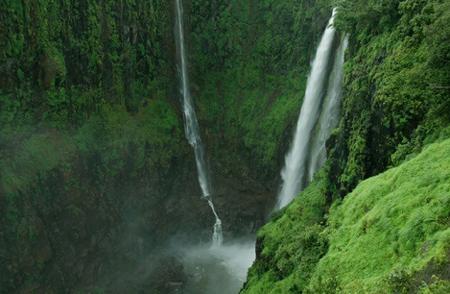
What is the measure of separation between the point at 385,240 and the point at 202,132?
2407 centimetres

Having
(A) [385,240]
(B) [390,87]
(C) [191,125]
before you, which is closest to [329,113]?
(B) [390,87]

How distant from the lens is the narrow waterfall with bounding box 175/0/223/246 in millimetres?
30609

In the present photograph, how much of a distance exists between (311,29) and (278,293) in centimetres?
2001

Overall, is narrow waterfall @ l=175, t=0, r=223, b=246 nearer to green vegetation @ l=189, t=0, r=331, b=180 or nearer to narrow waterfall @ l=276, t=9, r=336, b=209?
green vegetation @ l=189, t=0, r=331, b=180

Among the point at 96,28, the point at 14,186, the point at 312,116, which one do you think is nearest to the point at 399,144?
the point at 312,116

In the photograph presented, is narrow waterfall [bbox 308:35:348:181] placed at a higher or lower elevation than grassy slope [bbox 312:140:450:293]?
higher

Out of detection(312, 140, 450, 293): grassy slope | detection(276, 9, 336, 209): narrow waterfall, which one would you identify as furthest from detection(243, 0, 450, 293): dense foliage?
detection(276, 9, 336, 209): narrow waterfall

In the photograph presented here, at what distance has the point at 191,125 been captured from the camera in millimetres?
32156

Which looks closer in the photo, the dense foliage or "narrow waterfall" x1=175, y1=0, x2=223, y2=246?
the dense foliage

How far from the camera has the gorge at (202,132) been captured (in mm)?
13688

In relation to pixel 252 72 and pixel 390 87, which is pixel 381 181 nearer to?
pixel 390 87

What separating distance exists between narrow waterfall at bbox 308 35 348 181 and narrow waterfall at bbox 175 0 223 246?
8.23 m

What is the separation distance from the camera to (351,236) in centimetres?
1035

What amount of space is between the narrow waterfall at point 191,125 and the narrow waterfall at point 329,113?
8.23 meters
